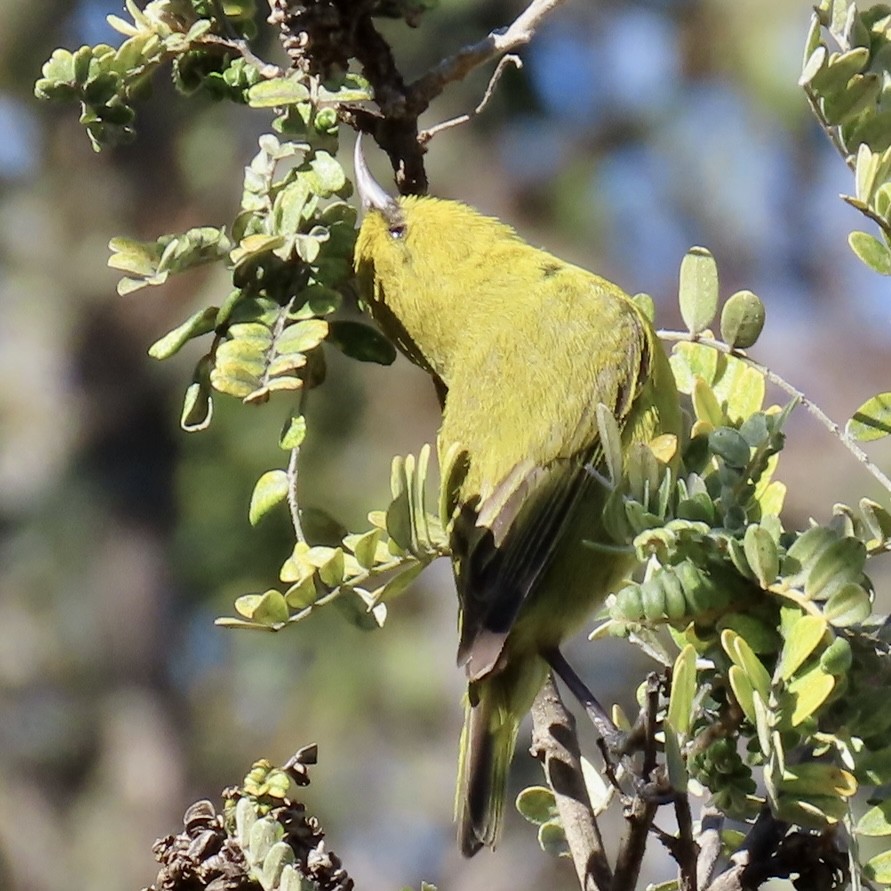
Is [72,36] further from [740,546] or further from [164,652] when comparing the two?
[740,546]

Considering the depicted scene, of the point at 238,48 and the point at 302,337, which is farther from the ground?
the point at 238,48

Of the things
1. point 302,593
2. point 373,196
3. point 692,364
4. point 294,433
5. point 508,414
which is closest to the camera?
point 302,593

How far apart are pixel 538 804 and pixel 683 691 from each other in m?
0.45

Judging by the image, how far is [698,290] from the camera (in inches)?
72.2

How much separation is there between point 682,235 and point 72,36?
316 centimetres

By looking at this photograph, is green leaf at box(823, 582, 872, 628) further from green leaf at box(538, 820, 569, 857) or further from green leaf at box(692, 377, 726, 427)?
green leaf at box(538, 820, 569, 857)

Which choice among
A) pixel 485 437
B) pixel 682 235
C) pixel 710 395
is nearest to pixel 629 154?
pixel 682 235

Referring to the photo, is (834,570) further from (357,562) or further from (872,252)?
(357,562)

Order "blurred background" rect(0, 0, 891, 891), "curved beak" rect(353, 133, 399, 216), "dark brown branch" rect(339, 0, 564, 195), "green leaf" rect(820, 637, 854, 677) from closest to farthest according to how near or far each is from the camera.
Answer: "green leaf" rect(820, 637, 854, 677) < "dark brown branch" rect(339, 0, 564, 195) < "curved beak" rect(353, 133, 399, 216) < "blurred background" rect(0, 0, 891, 891)

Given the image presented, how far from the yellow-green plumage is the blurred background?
13.0ft

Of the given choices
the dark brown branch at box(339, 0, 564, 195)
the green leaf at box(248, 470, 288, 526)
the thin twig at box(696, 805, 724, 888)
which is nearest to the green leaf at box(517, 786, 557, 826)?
the thin twig at box(696, 805, 724, 888)

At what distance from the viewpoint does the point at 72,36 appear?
7383 millimetres

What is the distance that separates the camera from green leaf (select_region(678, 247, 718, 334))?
183 centimetres

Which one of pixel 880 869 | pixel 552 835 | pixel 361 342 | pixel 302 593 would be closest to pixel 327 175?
pixel 361 342
